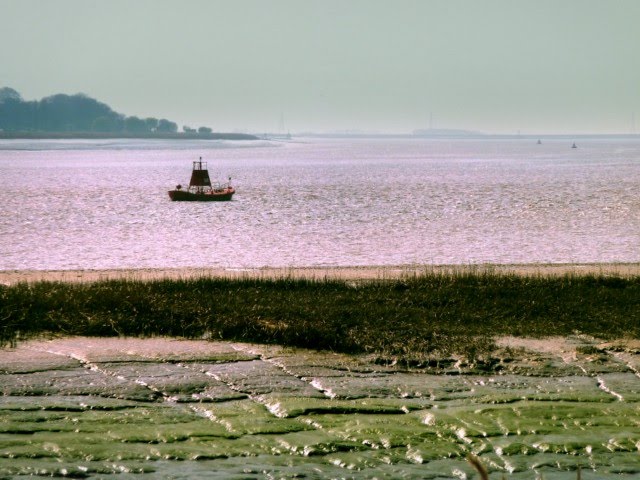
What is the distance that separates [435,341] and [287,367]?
233cm

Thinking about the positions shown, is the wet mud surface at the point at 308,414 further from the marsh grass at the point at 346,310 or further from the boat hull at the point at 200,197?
the boat hull at the point at 200,197

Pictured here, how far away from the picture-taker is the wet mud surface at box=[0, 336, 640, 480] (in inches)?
299

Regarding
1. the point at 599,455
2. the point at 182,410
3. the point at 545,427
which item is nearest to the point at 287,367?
the point at 182,410

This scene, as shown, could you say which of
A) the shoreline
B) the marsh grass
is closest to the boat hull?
the shoreline

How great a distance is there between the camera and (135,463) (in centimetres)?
754

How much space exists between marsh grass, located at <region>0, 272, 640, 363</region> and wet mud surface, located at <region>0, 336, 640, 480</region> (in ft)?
3.32

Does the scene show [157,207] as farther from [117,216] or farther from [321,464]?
[321,464]

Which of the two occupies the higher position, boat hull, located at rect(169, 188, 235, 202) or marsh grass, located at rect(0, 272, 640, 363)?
marsh grass, located at rect(0, 272, 640, 363)

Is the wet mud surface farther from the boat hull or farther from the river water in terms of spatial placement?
the boat hull

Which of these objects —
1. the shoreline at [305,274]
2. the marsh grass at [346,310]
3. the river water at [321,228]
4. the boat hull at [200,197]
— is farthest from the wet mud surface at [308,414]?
the boat hull at [200,197]

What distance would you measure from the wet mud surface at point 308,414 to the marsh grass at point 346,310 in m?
1.01

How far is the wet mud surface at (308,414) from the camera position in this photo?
7.59 meters

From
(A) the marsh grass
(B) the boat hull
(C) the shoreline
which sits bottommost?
(B) the boat hull

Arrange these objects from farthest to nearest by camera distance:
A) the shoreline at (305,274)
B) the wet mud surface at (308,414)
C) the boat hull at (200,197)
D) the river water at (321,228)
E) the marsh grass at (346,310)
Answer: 1. the boat hull at (200,197)
2. the river water at (321,228)
3. the shoreline at (305,274)
4. the marsh grass at (346,310)
5. the wet mud surface at (308,414)
